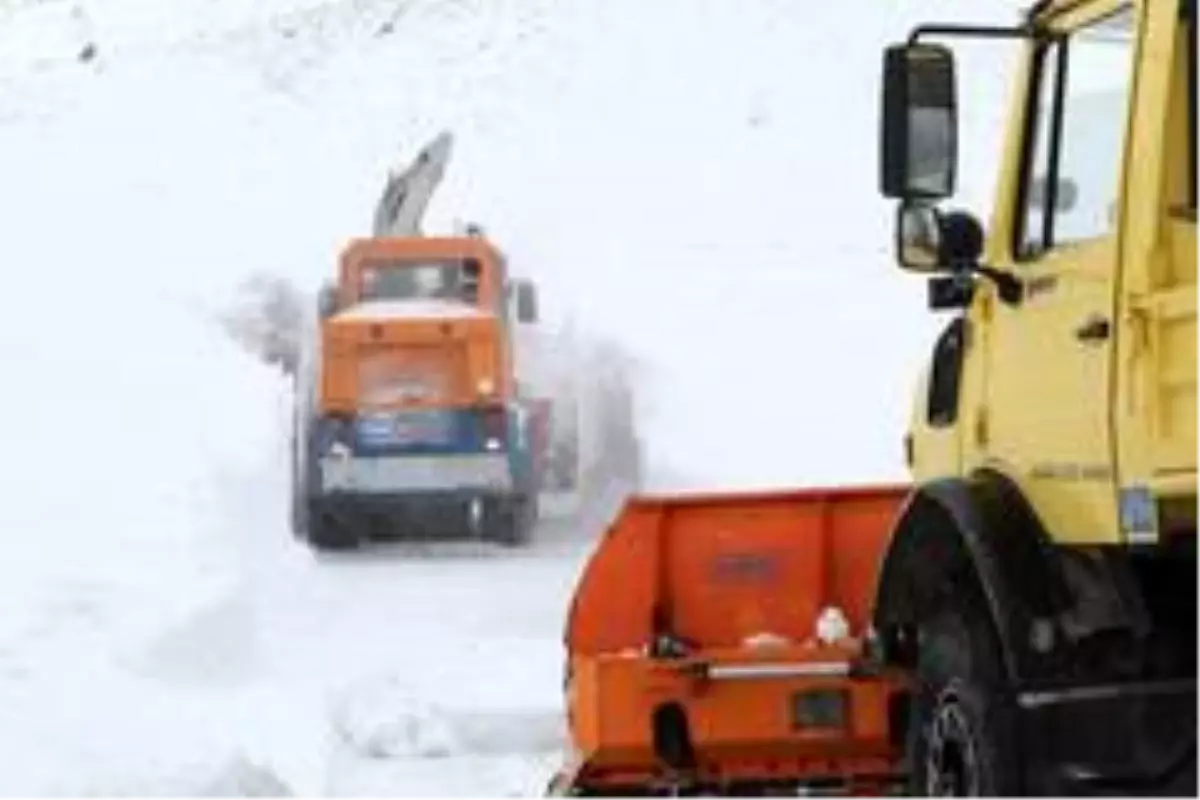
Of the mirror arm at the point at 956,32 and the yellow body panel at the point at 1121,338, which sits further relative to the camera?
the mirror arm at the point at 956,32

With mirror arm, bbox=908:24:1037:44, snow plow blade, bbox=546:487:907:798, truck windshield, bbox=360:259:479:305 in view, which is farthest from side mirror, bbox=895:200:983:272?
Result: truck windshield, bbox=360:259:479:305

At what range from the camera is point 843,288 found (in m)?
31.2

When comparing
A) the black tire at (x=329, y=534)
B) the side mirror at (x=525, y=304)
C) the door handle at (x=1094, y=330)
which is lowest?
the black tire at (x=329, y=534)

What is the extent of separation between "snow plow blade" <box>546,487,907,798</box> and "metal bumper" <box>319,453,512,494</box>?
9681mm

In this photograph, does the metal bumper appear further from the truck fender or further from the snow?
the truck fender

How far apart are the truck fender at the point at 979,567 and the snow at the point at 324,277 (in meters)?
3.18

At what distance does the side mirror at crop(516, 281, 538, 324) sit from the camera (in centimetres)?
2083

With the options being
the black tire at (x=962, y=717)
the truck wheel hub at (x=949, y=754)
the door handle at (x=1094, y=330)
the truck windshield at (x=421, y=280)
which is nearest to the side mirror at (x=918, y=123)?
the door handle at (x=1094, y=330)

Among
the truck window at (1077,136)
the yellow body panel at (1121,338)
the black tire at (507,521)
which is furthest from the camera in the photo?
the black tire at (507,521)

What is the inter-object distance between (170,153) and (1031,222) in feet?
106

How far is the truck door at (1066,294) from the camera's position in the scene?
19.6 feet

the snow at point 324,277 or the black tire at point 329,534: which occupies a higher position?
the snow at point 324,277

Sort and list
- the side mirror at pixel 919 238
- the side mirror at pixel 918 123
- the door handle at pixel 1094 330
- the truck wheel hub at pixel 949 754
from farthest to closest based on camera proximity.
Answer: the side mirror at pixel 919 238 < the truck wheel hub at pixel 949 754 < the side mirror at pixel 918 123 < the door handle at pixel 1094 330

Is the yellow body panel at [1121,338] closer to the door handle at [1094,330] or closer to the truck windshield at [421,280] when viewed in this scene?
the door handle at [1094,330]
